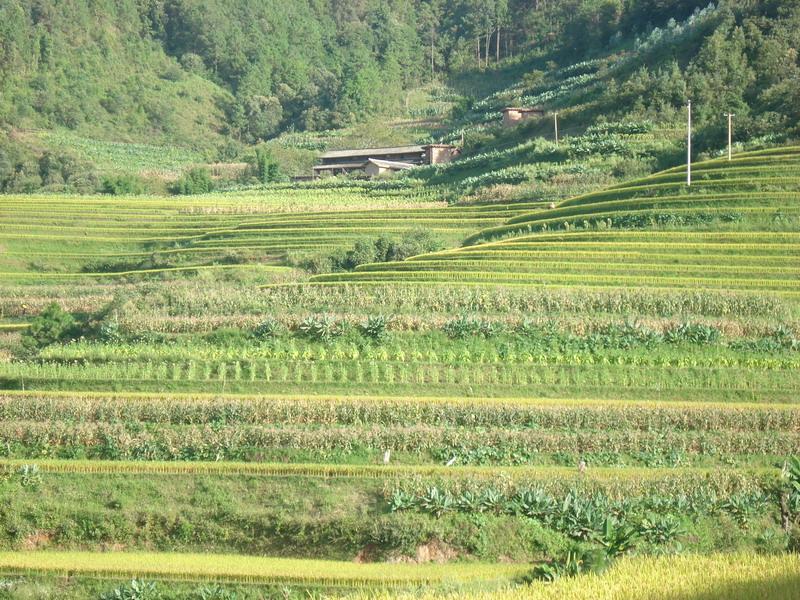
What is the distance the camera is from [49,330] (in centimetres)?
3409

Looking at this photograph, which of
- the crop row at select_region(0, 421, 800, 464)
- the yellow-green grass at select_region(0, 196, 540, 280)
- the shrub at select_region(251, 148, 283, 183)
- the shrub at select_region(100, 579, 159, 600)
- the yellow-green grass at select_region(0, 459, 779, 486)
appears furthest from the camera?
the shrub at select_region(251, 148, 283, 183)

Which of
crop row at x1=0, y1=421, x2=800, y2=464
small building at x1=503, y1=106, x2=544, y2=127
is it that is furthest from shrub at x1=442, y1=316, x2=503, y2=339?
small building at x1=503, y1=106, x2=544, y2=127

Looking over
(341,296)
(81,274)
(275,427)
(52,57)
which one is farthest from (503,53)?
(275,427)

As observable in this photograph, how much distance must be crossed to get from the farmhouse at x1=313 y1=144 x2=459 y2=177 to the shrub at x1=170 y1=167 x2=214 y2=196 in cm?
824

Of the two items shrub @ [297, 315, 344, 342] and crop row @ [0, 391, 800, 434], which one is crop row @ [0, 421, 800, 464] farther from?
shrub @ [297, 315, 344, 342]

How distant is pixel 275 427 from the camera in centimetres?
2488

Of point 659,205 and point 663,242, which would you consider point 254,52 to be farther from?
point 663,242

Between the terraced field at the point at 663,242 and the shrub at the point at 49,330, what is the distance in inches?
322

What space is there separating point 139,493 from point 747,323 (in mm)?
17177

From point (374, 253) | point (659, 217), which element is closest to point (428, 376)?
point (659, 217)

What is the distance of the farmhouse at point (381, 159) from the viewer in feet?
246

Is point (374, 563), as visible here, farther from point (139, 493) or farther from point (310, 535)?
point (139, 493)

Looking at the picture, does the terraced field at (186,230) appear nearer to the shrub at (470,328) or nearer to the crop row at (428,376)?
the shrub at (470,328)

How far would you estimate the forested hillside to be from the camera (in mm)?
64438
